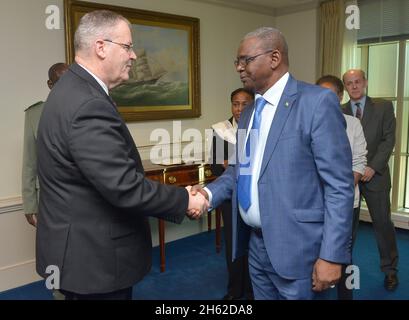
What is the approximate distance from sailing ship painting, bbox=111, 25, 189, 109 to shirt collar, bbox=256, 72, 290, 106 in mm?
2574

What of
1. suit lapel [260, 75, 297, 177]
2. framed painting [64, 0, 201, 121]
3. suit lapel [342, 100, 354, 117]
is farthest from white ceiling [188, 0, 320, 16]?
suit lapel [260, 75, 297, 177]

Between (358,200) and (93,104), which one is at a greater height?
(93,104)

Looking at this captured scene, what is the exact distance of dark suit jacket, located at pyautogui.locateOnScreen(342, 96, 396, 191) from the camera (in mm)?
3408

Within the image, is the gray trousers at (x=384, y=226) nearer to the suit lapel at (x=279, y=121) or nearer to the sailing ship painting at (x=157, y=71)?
the suit lapel at (x=279, y=121)

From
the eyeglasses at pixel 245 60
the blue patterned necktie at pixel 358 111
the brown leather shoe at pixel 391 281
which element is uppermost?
the eyeglasses at pixel 245 60

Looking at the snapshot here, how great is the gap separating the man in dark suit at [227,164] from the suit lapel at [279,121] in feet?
4.26

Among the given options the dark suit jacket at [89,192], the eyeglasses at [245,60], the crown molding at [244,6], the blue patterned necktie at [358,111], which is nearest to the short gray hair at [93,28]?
the dark suit jacket at [89,192]

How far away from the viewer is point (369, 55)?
516cm

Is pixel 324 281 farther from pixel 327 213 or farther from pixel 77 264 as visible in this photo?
pixel 77 264

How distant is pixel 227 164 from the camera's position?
332 centimetres

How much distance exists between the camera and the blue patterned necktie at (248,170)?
176 cm

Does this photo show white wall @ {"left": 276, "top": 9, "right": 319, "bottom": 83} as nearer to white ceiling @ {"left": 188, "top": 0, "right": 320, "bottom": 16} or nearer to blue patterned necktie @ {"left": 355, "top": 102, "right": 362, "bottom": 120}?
white ceiling @ {"left": 188, "top": 0, "right": 320, "bottom": 16}

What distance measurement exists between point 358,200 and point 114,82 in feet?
6.37
